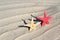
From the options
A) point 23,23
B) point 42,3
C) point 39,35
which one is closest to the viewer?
point 39,35

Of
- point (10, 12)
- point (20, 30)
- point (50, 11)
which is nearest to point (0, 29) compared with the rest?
point (20, 30)

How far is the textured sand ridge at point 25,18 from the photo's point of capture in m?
3.07

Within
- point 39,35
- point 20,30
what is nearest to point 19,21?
point 20,30

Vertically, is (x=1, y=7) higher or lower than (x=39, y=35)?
higher

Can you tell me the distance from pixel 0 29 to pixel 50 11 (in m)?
1.38

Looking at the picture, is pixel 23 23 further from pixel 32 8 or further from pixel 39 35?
pixel 32 8

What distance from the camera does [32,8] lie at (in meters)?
4.08

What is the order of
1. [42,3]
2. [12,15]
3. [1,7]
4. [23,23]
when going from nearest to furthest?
[23,23] → [12,15] → [1,7] → [42,3]

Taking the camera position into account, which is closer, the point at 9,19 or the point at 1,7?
the point at 9,19

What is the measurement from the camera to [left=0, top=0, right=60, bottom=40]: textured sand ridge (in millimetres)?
3070

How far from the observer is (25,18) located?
144 inches

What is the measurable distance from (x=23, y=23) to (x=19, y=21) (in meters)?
0.11

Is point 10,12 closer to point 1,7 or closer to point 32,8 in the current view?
point 1,7

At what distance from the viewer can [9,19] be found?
3496mm
